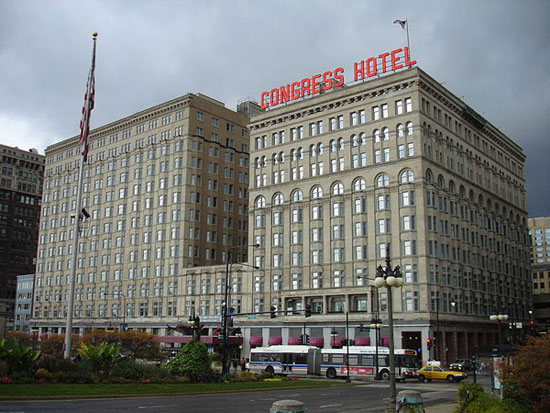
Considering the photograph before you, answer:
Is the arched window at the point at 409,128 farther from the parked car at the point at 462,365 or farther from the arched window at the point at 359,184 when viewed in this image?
the parked car at the point at 462,365

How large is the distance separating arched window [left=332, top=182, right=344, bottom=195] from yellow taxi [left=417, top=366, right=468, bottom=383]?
31042 mm

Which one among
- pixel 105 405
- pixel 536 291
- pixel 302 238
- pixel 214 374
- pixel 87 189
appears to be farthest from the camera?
pixel 536 291

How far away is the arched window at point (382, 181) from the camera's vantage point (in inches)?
3078

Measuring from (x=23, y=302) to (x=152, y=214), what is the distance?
5452cm

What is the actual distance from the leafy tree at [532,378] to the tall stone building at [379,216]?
4668cm

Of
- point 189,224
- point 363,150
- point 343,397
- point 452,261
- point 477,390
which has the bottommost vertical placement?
point 343,397

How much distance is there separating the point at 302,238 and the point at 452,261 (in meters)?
20.8

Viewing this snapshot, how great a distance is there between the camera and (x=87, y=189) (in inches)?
4749

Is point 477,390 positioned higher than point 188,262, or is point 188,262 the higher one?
point 188,262

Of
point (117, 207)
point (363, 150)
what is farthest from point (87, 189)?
point (363, 150)

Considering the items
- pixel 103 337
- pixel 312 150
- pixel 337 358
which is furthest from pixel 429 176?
pixel 103 337

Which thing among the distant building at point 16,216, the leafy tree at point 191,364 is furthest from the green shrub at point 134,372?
the distant building at point 16,216

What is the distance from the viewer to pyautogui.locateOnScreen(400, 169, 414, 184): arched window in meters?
76.1

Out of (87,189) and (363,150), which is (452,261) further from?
(87,189)
